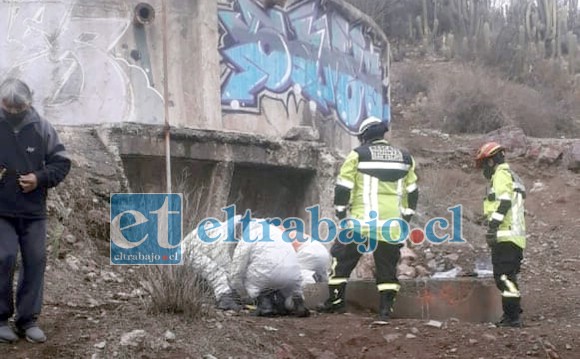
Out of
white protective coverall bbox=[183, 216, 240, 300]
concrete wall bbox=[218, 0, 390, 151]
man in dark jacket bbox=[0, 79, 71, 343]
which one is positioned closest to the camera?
man in dark jacket bbox=[0, 79, 71, 343]

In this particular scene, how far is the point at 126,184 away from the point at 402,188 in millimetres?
3934

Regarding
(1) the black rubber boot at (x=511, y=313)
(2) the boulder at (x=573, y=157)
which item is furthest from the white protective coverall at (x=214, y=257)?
(2) the boulder at (x=573, y=157)

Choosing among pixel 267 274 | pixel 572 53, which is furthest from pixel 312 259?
pixel 572 53

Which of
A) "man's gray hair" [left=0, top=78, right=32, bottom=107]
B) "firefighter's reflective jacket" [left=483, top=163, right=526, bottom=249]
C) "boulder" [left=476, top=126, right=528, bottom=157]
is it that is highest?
"boulder" [left=476, top=126, right=528, bottom=157]

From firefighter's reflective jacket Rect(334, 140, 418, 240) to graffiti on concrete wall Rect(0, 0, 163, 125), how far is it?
4.52 metres

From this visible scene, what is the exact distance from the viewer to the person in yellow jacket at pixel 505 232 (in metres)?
8.17

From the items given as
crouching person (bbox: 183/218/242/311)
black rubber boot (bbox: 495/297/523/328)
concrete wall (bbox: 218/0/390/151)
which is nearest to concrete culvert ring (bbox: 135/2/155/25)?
concrete wall (bbox: 218/0/390/151)

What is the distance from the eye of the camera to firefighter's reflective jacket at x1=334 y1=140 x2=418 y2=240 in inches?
314

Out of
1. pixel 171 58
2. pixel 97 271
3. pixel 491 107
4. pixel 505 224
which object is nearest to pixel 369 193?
pixel 505 224

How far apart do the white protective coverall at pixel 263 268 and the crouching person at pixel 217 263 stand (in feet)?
0.28

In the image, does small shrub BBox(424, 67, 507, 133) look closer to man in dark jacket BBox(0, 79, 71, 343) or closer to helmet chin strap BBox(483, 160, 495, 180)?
helmet chin strap BBox(483, 160, 495, 180)

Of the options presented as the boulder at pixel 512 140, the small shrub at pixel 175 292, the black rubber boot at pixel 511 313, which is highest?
the boulder at pixel 512 140

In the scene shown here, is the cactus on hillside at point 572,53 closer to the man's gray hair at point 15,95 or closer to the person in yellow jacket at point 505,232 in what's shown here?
the person in yellow jacket at point 505,232

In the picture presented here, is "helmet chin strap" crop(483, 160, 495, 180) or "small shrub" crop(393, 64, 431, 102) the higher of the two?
"small shrub" crop(393, 64, 431, 102)
